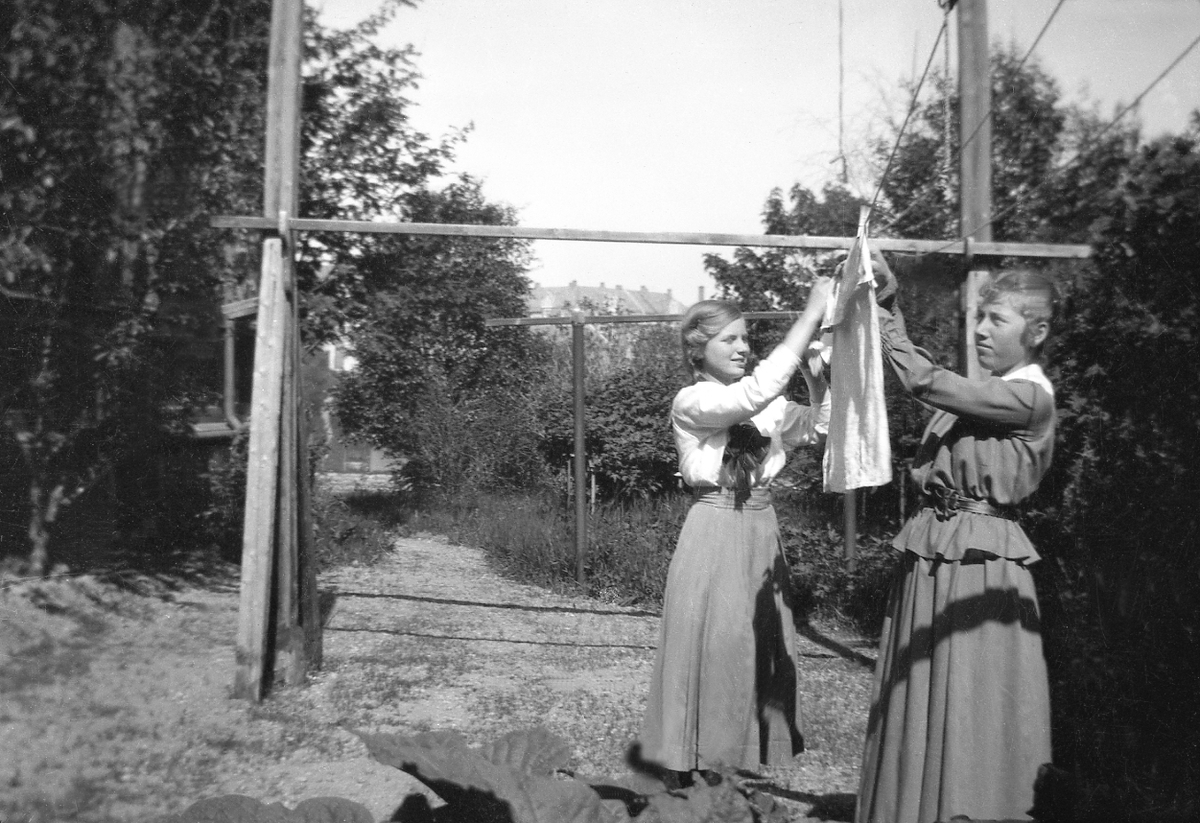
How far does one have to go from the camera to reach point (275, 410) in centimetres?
436

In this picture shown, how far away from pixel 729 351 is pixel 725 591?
75 cm

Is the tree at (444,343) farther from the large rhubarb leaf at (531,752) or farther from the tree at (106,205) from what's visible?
the large rhubarb leaf at (531,752)

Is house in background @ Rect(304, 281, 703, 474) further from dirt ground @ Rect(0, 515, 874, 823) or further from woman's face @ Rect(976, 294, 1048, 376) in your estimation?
woman's face @ Rect(976, 294, 1048, 376)

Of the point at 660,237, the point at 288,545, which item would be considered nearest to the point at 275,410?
the point at 288,545

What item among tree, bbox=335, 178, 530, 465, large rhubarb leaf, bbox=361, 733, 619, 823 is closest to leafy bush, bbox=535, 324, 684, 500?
tree, bbox=335, 178, 530, 465

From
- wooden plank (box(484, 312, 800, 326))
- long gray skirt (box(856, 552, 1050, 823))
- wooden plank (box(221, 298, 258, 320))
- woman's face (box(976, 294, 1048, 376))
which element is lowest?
long gray skirt (box(856, 552, 1050, 823))

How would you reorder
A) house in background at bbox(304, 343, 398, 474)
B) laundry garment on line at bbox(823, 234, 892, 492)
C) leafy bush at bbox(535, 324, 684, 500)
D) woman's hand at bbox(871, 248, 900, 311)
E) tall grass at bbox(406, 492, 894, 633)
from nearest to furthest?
laundry garment on line at bbox(823, 234, 892, 492) → woman's hand at bbox(871, 248, 900, 311) → tall grass at bbox(406, 492, 894, 633) → leafy bush at bbox(535, 324, 684, 500) → house in background at bbox(304, 343, 398, 474)

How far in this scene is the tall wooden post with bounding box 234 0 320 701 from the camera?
431cm

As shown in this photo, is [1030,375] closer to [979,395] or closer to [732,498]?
[979,395]

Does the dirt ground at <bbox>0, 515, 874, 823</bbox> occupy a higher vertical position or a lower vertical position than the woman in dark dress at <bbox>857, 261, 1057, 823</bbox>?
lower

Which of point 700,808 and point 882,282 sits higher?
point 882,282

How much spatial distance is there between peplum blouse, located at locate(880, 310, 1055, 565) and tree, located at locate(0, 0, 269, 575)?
5.26 metres

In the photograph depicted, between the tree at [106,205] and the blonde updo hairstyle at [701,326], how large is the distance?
442 cm

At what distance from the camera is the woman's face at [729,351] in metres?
3.01
